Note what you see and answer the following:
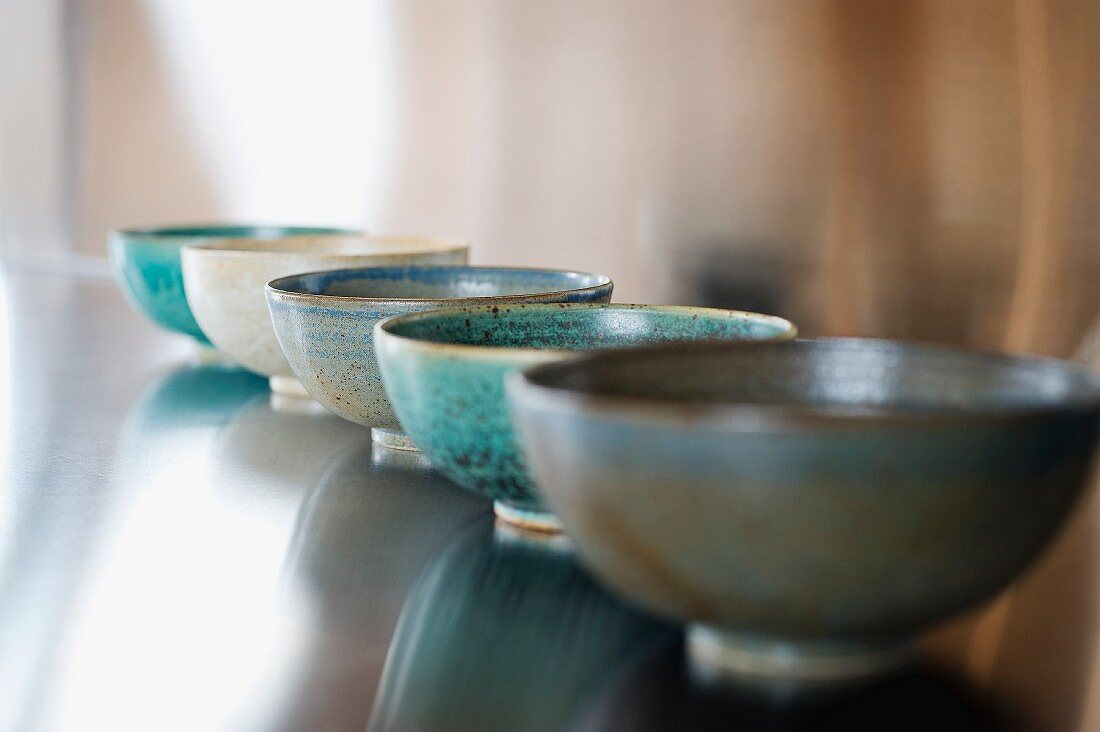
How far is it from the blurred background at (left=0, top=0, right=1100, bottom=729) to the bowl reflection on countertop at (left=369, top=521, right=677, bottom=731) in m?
0.20

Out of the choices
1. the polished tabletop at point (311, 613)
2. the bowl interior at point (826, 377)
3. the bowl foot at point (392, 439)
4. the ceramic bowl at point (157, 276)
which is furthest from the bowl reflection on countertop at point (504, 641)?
the ceramic bowl at point (157, 276)

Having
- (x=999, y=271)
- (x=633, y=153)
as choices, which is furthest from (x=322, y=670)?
(x=633, y=153)

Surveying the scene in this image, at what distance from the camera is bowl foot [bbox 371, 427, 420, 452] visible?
0.89 m

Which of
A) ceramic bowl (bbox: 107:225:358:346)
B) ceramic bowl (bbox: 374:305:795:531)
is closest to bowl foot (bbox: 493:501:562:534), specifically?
ceramic bowl (bbox: 374:305:795:531)

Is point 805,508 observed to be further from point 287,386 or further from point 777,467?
point 287,386

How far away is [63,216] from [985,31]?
1555mm

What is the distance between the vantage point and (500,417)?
59 cm

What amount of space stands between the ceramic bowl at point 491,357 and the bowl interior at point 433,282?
120 millimetres

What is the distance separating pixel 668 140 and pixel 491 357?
Result: 2.98 feet

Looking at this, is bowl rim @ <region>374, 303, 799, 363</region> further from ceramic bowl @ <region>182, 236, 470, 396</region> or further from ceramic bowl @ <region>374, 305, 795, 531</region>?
ceramic bowl @ <region>182, 236, 470, 396</region>

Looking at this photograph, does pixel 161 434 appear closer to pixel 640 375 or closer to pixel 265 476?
pixel 265 476

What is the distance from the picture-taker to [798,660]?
495mm

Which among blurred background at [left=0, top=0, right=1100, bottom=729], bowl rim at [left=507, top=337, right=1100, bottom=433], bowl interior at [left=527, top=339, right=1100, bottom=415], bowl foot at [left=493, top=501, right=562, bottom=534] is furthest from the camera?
blurred background at [left=0, top=0, right=1100, bottom=729]

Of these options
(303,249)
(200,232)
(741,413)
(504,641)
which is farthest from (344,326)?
(200,232)
